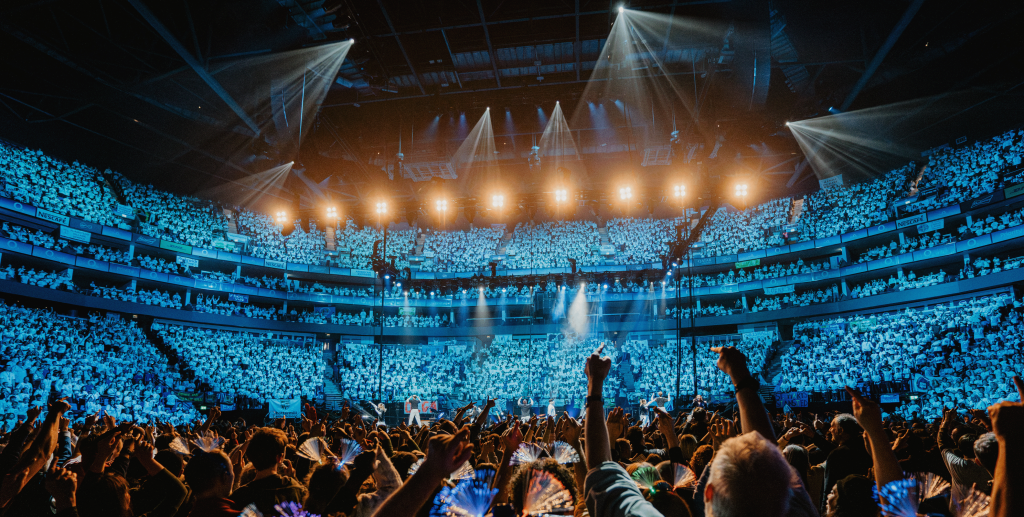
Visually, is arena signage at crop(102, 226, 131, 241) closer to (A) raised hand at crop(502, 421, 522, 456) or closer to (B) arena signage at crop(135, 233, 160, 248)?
(B) arena signage at crop(135, 233, 160, 248)

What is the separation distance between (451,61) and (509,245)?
20.1 metres

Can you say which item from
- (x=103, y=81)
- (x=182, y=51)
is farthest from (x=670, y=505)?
(x=103, y=81)

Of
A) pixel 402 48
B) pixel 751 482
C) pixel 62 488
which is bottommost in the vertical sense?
pixel 62 488

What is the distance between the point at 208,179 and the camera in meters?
30.4

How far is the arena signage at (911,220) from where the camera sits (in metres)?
24.4

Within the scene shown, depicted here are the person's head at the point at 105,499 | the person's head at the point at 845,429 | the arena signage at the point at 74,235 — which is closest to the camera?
the person's head at the point at 105,499

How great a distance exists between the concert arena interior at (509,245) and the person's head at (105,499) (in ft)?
0.05

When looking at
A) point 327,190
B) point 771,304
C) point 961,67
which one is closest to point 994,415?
point 961,67

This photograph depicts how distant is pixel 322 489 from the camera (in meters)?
2.63

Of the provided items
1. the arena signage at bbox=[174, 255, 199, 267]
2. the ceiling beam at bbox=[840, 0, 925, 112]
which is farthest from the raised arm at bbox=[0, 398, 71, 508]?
the arena signage at bbox=[174, 255, 199, 267]

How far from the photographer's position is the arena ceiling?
1436 cm

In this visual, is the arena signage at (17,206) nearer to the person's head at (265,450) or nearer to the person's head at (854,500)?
the person's head at (265,450)

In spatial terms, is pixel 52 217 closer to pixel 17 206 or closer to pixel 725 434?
pixel 17 206

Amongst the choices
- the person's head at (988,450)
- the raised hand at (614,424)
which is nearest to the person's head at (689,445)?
the raised hand at (614,424)
